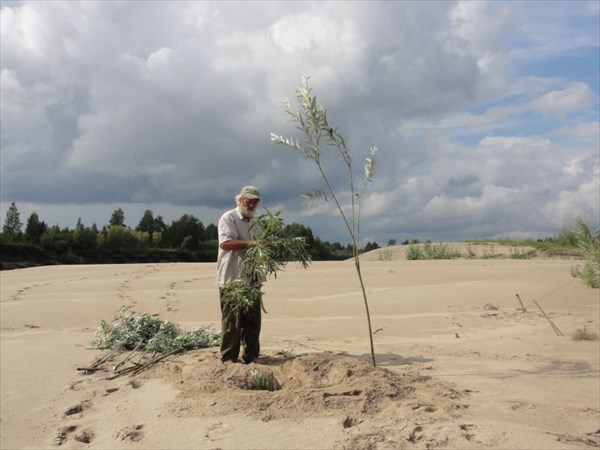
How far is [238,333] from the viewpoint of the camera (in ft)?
21.0

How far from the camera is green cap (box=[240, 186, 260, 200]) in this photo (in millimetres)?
6410

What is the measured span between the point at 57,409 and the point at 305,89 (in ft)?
13.5

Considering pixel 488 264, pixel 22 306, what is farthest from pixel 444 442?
pixel 488 264

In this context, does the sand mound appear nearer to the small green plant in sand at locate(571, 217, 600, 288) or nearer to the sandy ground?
the sandy ground

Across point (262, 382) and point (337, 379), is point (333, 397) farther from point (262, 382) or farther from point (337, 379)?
point (262, 382)

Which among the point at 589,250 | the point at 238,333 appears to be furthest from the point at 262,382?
the point at 589,250

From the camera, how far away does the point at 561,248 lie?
20.5 metres

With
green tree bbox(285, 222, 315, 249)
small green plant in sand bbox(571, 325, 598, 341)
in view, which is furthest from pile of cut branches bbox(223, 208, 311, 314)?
small green plant in sand bbox(571, 325, 598, 341)

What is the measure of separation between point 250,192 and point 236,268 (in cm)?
89

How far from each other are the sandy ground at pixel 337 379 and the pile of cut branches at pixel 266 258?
755 millimetres

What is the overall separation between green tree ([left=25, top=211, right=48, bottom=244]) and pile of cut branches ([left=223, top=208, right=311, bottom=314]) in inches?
2289

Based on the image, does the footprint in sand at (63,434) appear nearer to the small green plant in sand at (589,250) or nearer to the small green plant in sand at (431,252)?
the small green plant in sand at (589,250)

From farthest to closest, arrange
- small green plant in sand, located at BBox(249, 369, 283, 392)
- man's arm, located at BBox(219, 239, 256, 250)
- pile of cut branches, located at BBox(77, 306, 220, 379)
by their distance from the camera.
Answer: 1. pile of cut branches, located at BBox(77, 306, 220, 379)
2. man's arm, located at BBox(219, 239, 256, 250)
3. small green plant in sand, located at BBox(249, 369, 283, 392)

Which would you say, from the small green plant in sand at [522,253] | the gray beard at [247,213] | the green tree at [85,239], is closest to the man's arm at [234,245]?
the gray beard at [247,213]
